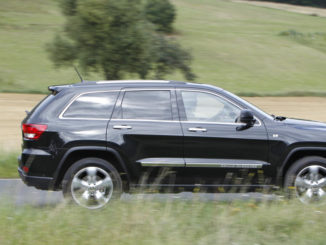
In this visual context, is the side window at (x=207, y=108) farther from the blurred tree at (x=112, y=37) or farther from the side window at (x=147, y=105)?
the blurred tree at (x=112, y=37)

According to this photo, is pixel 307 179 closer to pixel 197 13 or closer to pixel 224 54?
pixel 224 54

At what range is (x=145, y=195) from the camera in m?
6.78

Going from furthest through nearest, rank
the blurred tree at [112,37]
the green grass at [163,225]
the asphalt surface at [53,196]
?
the blurred tree at [112,37] → the asphalt surface at [53,196] → the green grass at [163,225]

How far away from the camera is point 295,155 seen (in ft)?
24.4

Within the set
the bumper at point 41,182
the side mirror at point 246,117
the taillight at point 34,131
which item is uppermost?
the side mirror at point 246,117

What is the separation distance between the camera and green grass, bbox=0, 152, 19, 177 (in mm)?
9664

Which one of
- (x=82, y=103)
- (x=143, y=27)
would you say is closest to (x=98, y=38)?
(x=143, y=27)

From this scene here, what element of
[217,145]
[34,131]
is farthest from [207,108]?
[34,131]

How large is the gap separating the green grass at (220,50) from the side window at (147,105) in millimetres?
20755

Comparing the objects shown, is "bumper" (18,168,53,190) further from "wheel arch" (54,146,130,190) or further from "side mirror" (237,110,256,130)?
"side mirror" (237,110,256,130)

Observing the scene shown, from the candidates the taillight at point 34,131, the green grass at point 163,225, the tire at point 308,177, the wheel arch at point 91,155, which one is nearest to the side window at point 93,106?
the taillight at point 34,131

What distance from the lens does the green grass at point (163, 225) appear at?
4996mm

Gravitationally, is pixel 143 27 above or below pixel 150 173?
above

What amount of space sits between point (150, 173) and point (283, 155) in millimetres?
1692
